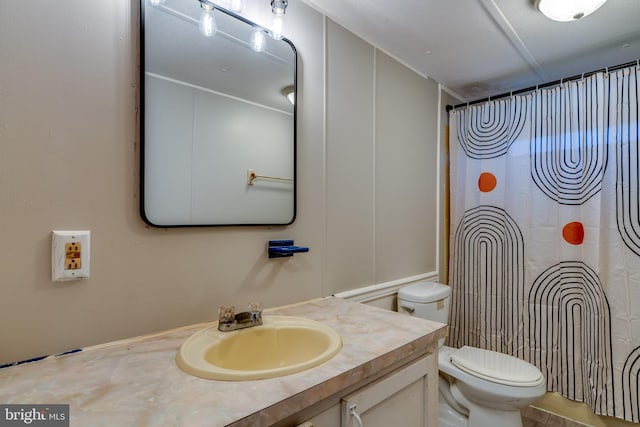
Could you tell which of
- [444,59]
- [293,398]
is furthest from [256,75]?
[444,59]

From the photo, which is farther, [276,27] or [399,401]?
[276,27]

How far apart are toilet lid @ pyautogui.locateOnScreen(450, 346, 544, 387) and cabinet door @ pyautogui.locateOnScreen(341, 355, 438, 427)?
593 millimetres

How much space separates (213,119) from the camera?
3.59 ft

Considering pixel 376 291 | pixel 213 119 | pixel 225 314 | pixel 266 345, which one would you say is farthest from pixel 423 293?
pixel 213 119

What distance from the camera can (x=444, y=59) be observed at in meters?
1.86

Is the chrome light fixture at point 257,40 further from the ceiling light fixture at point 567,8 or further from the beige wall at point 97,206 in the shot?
the ceiling light fixture at point 567,8

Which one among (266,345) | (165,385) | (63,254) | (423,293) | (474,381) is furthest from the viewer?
(423,293)

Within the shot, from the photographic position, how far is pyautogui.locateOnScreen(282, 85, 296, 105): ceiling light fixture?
1.29 m

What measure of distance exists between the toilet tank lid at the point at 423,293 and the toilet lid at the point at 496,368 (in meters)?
0.30

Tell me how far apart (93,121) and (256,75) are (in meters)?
0.57

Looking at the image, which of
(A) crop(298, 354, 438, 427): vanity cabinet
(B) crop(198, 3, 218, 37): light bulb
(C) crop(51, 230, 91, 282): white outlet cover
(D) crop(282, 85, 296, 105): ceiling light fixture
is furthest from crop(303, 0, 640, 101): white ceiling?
(A) crop(298, 354, 438, 427): vanity cabinet

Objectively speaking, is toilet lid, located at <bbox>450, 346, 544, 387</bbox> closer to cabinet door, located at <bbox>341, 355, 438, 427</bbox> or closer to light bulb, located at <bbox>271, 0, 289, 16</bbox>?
cabinet door, located at <bbox>341, 355, 438, 427</bbox>

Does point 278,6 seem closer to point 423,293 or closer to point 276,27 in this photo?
point 276,27

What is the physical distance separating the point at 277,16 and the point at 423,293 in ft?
4.85
